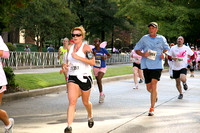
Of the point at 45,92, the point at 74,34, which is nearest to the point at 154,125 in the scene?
the point at 74,34

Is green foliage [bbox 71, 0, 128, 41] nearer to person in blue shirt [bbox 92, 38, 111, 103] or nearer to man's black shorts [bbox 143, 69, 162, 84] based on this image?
person in blue shirt [bbox 92, 38, 111, 103]

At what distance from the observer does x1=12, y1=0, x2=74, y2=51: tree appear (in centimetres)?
3250

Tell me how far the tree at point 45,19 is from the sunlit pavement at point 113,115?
22.1 m

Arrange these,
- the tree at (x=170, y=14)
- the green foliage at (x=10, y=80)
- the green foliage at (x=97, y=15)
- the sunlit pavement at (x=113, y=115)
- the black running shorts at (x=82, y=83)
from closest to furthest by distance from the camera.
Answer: the black running shorts at (x=82, y=83), the sunlit pavement at (x=113, y=115), the green foliage at (x=10, y=80), the tree at (x=170, y=14), the green foliage at (x=97, y=15)

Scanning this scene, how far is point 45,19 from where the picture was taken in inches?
1287

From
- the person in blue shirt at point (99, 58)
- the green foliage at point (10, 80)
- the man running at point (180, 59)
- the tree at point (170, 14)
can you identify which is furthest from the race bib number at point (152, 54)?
the tree at point (170, 14)

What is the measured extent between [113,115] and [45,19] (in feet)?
84.6

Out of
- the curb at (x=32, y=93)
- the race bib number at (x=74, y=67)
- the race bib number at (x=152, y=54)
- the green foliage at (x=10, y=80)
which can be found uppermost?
the race bib number at (x=152, y=54)

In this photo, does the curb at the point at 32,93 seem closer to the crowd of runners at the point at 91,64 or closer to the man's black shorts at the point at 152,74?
the crowd of runners at the point at 91,64

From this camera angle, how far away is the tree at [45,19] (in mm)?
32500

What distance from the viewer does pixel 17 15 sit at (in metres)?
32.7


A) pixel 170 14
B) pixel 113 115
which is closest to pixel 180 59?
pixel 113 115

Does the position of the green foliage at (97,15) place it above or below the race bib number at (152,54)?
above

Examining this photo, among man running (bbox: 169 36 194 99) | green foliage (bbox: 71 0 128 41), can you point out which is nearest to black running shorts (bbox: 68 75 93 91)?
man running (bbox: 169 36 194 99)
